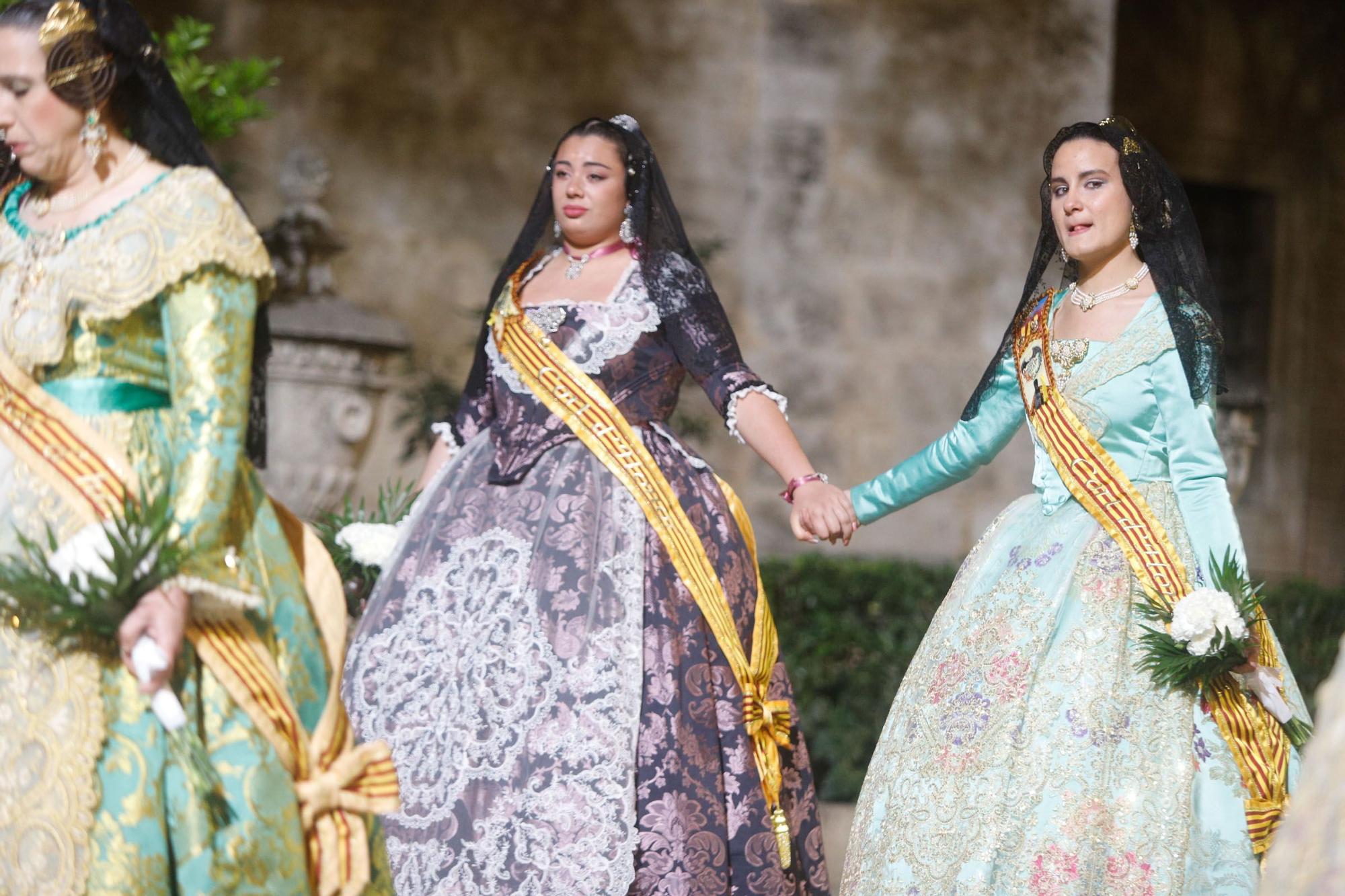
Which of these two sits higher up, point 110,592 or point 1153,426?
point 1153,426

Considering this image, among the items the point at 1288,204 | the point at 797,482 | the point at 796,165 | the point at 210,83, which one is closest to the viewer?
the point at 797,482

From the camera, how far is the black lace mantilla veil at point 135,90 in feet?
8.47

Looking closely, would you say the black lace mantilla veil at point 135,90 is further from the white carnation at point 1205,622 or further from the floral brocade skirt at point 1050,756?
→ the white carnation at point 1205,622

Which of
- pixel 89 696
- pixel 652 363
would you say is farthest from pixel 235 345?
pixel 652 363

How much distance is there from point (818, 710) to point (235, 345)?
169 inches

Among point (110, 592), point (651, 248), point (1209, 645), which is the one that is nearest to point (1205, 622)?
point (1209, 645)

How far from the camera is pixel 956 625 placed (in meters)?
3.78

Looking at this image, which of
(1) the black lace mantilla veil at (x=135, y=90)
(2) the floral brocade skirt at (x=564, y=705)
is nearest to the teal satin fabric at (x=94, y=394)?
(1) the black lace mantilla veil at (x=135, y=90)

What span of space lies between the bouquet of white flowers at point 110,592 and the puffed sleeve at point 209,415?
52 mm

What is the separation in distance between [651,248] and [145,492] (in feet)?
6.55

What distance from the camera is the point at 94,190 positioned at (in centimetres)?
266

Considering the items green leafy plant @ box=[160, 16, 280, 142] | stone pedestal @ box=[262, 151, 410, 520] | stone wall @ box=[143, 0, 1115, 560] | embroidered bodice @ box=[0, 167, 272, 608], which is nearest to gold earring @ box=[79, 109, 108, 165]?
embroidered bodice @ box=[0, 167, 272, 608]

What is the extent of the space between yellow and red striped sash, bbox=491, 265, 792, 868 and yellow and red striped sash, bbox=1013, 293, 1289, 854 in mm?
792

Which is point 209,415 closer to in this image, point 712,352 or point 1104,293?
point 712,352
